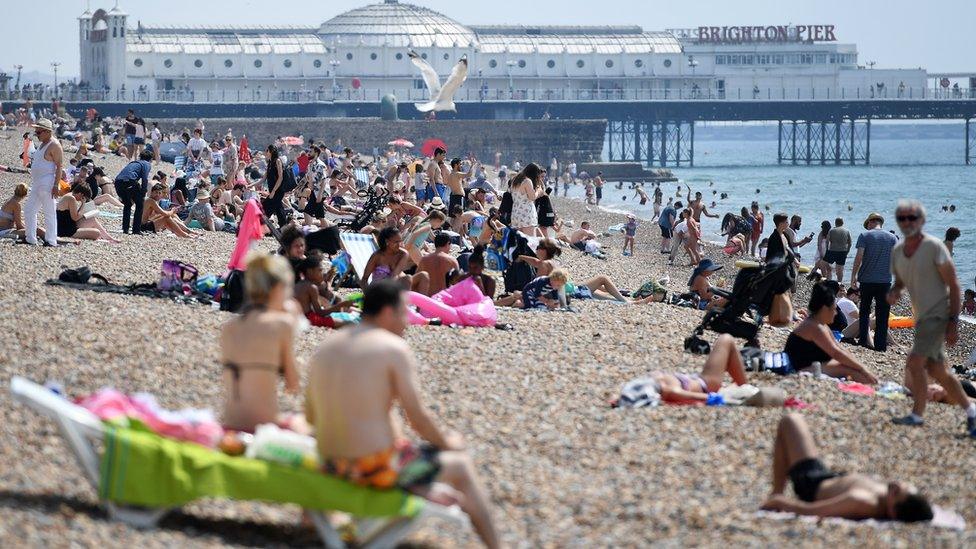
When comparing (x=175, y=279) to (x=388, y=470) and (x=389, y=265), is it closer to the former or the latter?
(x=389, y=265)

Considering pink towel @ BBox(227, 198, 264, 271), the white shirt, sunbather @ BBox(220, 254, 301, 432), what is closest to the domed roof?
the white shirt

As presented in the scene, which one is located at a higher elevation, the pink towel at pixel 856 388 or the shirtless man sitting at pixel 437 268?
the shirtless man sitting at pixel 437 268

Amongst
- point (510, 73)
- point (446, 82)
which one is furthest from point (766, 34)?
point (446, 82)

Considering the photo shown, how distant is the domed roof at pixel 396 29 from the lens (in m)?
74.2

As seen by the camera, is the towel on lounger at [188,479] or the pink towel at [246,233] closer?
the towel on lounger at [188,479]

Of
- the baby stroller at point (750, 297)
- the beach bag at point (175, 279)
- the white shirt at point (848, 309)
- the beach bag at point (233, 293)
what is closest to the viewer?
the beach bag at point (233, 293)

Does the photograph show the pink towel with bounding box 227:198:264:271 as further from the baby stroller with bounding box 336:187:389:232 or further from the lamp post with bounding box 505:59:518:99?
the lamp post with bounding box 505:59:518:99

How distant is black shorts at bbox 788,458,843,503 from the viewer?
5.40m

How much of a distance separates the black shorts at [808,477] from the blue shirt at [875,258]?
5.65 meters

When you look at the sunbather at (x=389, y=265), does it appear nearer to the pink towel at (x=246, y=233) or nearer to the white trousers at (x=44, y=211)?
the pink towel at (x=246, y=233)

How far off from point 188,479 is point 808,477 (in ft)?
7.23

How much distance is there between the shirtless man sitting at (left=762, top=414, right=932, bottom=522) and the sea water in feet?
60.7

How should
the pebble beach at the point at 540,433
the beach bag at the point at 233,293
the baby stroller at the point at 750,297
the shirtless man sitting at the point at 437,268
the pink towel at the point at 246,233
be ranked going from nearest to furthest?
the pebble beach at the point at 540,433
the beach bag at the point at 233,293
the baby stroller at the point at 750,297
the pink towel at the point at 246,233
the shirtless man sitting at the point at 437,268

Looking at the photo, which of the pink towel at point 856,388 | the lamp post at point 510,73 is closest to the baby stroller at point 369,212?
the pink towel at point 856,388
